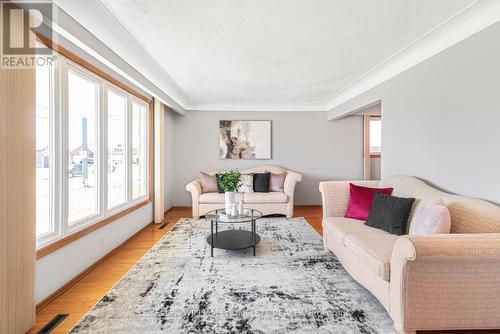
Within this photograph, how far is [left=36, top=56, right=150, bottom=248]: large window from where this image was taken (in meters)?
2.13

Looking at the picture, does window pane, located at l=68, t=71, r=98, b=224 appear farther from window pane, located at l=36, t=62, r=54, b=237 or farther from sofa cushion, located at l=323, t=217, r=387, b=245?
sofa cushion, located at l=323, t=217, r=387, b=245

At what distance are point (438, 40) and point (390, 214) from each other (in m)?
1.85

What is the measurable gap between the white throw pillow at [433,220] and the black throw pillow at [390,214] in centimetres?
26

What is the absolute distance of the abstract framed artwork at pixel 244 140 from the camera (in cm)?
565

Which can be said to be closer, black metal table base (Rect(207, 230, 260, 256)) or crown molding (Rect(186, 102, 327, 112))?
black metal table base (Rect(207, 230, 260, 256))

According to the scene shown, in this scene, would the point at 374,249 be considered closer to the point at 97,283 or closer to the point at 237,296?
the point at 237,296

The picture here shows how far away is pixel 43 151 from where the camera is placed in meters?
2.11

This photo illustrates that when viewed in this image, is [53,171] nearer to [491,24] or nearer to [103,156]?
[103,156]

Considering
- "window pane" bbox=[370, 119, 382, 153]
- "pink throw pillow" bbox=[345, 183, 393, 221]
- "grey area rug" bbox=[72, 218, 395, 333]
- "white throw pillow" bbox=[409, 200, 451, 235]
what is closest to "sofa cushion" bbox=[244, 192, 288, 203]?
"grey area rug" bbox=[72, 218, 395, 333]

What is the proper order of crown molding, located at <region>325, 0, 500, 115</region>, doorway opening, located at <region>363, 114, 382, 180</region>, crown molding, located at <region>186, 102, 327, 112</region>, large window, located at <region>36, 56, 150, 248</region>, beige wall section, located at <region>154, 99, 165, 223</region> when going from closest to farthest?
crown molding, located at <region>325, 0, 500, 115</region> < large window, located at <region>36, 56, 150, 248</region> < beige wall section, located at <region>154, 99, 165, 223</region> < crown molding, located at <region>186, 102, 327, 112</region> < doorway opening, located at <region>363, 114, 382, 180</region>

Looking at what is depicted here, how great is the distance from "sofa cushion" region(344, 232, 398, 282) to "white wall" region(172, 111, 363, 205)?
3.45 m

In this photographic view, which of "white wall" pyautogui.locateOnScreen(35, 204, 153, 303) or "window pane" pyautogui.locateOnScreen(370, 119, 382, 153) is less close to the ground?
"window pane" pyautogui.locateOnScreen(370, 119, 382, 153)

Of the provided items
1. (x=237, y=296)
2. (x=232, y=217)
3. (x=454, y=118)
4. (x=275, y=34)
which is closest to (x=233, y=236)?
(x=232, y=217)

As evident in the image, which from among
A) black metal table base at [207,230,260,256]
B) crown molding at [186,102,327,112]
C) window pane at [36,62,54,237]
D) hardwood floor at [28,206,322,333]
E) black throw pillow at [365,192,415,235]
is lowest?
hardwood floor at [28,206,322,333]
